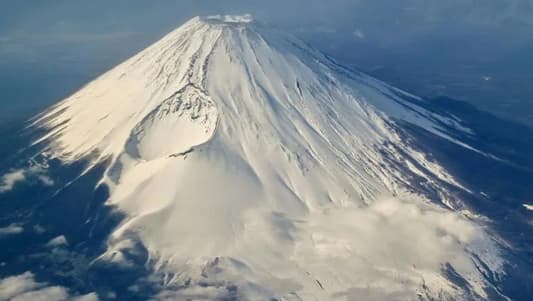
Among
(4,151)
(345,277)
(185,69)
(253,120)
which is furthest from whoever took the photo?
(4,151)

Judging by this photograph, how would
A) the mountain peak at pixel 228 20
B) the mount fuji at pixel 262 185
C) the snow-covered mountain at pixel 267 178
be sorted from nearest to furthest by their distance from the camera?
1. the mount fuji at pixel 262 185
2. the snow-covered mountain at pixel 267 178
3. the mountain peak at pixel 228 20

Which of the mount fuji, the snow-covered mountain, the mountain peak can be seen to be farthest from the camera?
the mountain peak

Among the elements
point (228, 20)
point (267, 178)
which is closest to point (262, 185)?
point (267, 178)

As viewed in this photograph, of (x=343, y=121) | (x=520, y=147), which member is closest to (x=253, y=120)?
(x=343, y=121)

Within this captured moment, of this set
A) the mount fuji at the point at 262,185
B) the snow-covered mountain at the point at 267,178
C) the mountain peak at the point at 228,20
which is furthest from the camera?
the mountain peak at the point at 228,20

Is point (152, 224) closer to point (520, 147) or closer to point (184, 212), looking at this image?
point (184, 212)

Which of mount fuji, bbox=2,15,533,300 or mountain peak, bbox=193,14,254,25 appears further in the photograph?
mountain peak, bbox=193,14,254,25
